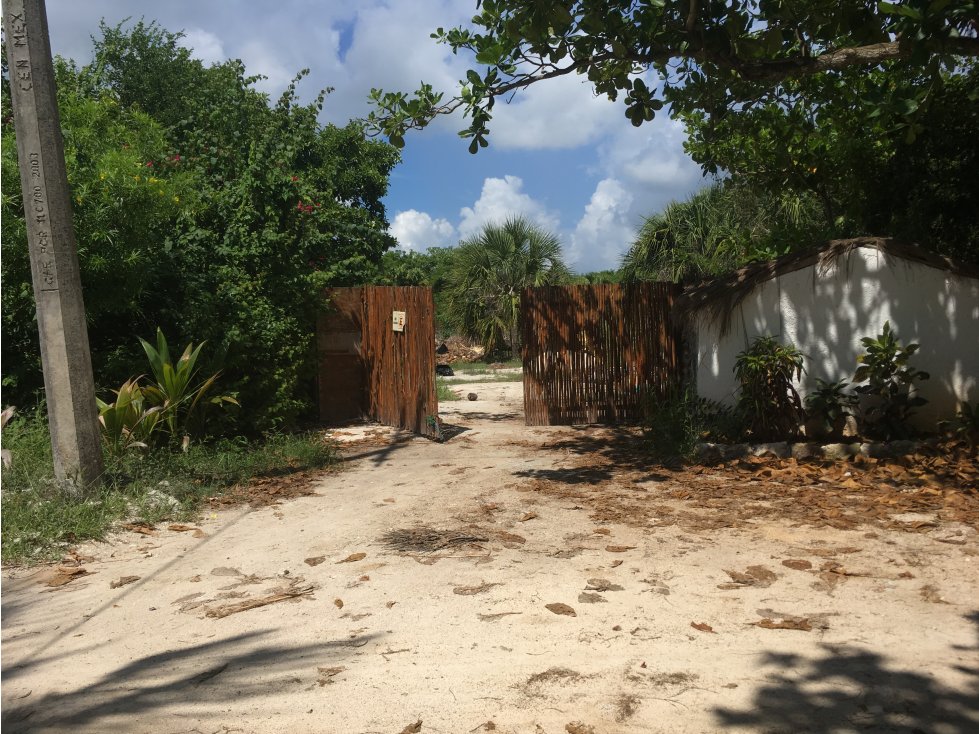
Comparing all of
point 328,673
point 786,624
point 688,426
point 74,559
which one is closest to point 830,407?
point 688,426

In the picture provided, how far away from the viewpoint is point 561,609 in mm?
4422

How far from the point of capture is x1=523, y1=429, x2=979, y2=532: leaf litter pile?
6.17 meters

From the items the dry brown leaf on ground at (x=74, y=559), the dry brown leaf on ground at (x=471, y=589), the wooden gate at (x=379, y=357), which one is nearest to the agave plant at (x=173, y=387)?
the dry brown leaf on ground at (x=74, y=559)

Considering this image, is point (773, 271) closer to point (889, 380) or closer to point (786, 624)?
point (889, 380)

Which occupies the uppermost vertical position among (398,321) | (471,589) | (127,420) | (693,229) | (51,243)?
(693,229)

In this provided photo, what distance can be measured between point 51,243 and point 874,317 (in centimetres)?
809

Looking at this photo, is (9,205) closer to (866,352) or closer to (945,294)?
(866,352)

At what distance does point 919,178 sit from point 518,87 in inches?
197

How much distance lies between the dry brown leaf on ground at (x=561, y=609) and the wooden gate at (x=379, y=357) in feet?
19.8

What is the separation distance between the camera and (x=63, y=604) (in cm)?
485

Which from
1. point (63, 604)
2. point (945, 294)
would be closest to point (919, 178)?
point (945, 294)

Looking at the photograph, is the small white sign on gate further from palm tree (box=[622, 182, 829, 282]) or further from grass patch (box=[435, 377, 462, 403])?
palm tree (box=[622, 182, 829, 282])

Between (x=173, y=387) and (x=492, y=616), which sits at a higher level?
(x=173, y=387)

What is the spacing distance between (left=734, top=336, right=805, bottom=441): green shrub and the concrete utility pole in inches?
255
